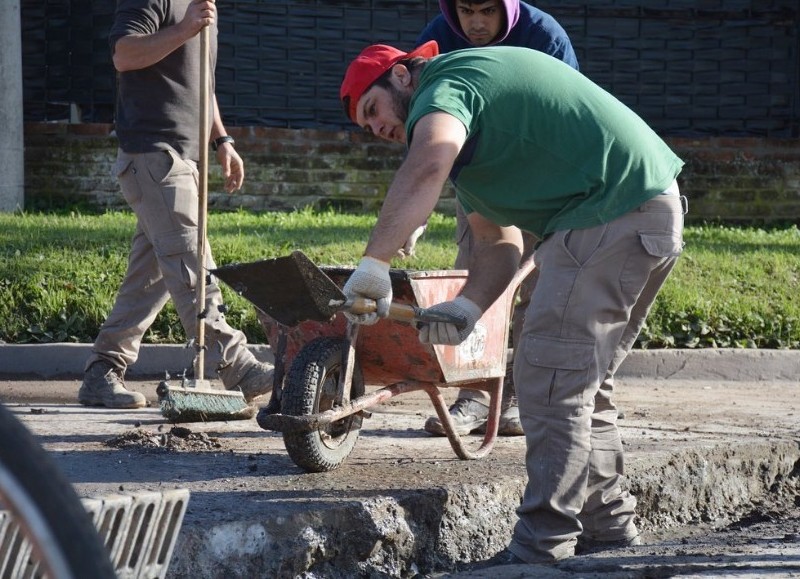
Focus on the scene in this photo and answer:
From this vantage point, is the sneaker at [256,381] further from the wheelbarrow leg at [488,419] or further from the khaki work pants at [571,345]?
the khaki work pants at [571,345]

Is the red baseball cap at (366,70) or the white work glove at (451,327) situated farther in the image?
the white work glove at (451,327)

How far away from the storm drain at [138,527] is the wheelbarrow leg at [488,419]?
6.26 ft

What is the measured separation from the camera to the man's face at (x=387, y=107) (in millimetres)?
3834

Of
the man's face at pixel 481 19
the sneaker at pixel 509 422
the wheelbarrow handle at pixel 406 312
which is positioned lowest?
the sneaker at pixel 509 422

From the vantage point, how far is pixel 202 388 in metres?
5.36

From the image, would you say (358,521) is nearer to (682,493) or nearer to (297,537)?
(297,537)

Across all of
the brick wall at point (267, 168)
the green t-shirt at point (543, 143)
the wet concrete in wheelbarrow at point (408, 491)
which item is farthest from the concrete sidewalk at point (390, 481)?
the brick wall at point (267, 168)

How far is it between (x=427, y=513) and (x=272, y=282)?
0.97m

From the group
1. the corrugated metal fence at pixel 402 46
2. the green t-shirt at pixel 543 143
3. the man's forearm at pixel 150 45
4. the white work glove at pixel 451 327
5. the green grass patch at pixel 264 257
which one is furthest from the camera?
the corrugated metal fence at pixel 402 46

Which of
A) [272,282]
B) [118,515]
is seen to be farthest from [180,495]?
[272,282]

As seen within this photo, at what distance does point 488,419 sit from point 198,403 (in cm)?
127

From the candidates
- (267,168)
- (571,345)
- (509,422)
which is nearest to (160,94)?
(509,422)

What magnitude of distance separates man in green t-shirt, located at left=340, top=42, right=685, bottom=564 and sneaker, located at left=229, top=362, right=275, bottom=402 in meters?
2.06

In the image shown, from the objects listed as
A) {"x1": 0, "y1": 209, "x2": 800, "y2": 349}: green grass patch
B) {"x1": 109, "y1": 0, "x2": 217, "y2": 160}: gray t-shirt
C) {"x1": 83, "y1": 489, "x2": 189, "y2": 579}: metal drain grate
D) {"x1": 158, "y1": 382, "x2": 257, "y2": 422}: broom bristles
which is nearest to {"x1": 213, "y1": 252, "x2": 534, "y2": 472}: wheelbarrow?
{"x1": 158, "y1": 382, "x2": 257, "y2": 422}: broom bristles
